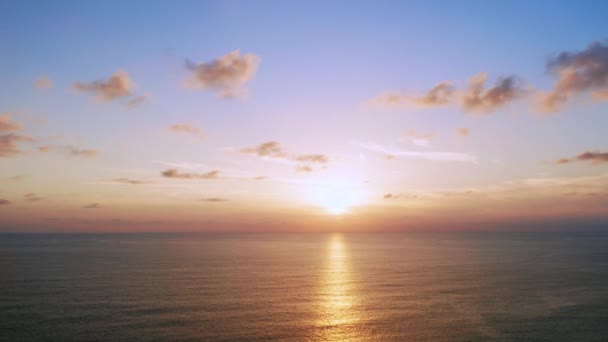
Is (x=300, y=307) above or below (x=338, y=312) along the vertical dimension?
above

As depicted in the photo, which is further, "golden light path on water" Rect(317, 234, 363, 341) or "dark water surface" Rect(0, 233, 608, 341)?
"golden light path on water" Rect(317, 234, 363, 341)

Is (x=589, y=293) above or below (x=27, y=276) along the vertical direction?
below

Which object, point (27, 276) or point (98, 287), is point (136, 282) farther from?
point (27, 276)

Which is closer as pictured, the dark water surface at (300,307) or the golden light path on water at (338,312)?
the dark water surface at (300,307)

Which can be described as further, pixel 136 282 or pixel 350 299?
pixel 136 282

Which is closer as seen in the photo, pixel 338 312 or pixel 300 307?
pixel 338 312

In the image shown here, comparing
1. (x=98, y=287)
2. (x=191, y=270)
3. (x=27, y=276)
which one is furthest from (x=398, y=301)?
(x=27, y=276)

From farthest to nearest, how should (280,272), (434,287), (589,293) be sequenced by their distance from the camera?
(280,272)
(434,287)
(589,293)

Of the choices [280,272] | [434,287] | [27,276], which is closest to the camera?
[434,287]

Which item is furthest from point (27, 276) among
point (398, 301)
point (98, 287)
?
point (398, 301)
